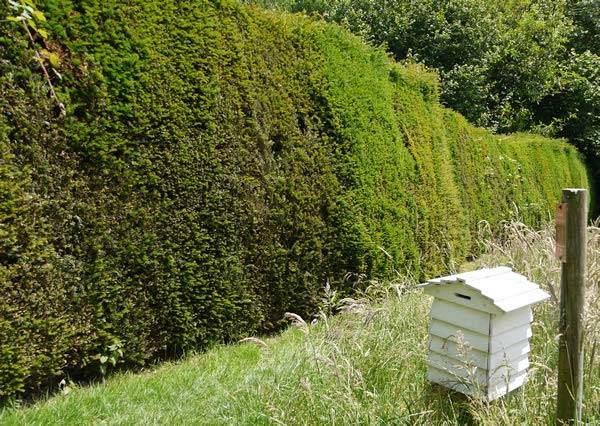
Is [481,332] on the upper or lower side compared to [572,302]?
lower

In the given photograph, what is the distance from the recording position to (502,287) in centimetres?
263

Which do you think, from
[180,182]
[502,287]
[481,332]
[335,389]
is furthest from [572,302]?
[180,182]

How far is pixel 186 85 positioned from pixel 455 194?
5.71 metres

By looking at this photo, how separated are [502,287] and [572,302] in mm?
313

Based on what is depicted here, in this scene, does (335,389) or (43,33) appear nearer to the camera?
(335,389)

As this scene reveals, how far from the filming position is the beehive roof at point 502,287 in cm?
248

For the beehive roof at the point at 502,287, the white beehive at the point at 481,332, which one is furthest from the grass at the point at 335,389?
the beehive roof at the point at 502,287

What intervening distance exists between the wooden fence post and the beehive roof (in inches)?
7.2

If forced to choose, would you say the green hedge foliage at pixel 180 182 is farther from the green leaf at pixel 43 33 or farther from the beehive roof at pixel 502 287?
the beehive roof at pixel 502 287

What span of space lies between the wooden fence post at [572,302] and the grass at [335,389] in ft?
0.44

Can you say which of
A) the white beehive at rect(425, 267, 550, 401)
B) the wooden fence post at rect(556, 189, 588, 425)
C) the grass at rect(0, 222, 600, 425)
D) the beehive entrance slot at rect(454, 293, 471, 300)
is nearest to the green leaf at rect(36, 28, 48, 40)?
the grass at rect(0, 222, 600, 425)

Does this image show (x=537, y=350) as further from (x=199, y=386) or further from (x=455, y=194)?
(x=455, y=194)

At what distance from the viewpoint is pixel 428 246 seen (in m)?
7.59

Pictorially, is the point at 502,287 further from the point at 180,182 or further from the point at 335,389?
the point at 180,182
